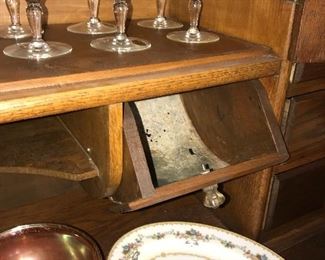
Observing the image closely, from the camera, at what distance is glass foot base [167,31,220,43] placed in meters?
0.72

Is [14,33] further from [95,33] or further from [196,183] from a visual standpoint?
[196,183]

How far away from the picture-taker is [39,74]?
50 cm

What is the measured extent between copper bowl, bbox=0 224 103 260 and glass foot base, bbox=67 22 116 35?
1.21 feet

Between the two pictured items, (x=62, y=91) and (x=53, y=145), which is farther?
(x=53, y=145)

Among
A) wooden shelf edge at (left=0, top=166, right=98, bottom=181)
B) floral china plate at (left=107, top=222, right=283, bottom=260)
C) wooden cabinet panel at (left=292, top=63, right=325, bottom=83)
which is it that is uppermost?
wooden cabinet panel at (left=292, top=63, right=325, bottom=83)

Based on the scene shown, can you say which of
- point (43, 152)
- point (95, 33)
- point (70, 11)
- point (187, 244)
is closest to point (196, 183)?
point (187, 244)

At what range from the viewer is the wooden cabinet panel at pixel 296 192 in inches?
31.2

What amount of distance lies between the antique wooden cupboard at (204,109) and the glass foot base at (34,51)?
17 millimetres

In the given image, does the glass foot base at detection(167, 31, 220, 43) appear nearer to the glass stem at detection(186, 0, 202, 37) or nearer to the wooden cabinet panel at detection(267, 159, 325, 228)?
the glass stem at detection(186, 0, 202, 37)

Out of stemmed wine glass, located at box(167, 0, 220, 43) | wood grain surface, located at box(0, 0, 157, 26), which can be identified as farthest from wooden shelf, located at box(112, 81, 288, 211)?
wood grain surface, located at box(0, 0, 157, 26)

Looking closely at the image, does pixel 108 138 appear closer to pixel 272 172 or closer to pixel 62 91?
pixel 62 91

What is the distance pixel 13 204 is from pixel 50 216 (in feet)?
0.39

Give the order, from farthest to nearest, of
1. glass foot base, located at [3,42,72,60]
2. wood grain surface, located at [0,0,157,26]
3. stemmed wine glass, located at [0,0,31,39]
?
wood grain surface, located at [0,0,157,26] < stemmed wine glass, located at [0,0,31,39] < glass foot base, located at [3,42,72,60]

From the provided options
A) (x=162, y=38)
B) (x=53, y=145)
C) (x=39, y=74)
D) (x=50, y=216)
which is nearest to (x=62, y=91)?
(x=39, y=74)
